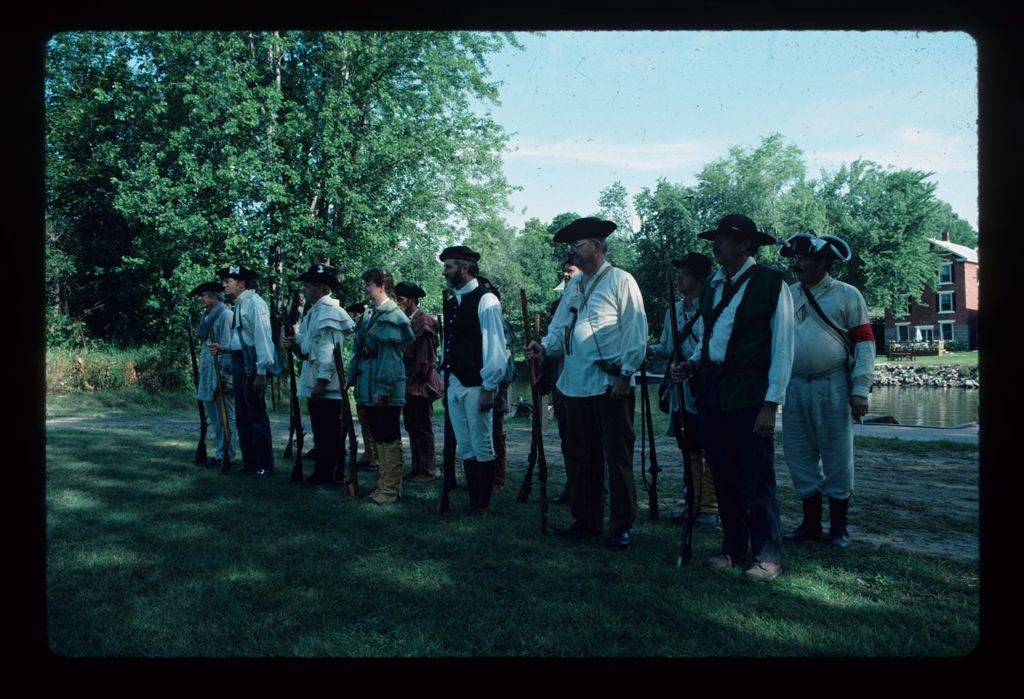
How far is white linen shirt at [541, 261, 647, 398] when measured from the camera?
18.1ft

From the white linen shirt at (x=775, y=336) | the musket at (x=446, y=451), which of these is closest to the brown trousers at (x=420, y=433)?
the musket at (x=446, y=451)

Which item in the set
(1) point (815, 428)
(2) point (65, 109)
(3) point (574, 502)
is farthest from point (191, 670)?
(2) point (65, 109)

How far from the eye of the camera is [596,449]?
18.6 ft

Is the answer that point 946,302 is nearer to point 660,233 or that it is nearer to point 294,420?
point 660,233

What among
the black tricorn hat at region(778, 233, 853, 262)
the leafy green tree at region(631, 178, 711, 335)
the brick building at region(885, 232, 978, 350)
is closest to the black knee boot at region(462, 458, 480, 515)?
the black tricorn hat at region(778, 233, 853, 262)

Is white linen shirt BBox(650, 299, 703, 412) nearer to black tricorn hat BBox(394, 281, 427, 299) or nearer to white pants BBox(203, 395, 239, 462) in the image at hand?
black tricorn hat BBox(394, 281, 427, 299)

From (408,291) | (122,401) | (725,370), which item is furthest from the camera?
(122,401)

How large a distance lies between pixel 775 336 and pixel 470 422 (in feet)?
9.38

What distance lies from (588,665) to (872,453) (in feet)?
29.7

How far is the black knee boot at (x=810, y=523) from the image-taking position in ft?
18.2

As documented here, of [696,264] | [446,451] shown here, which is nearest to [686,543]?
[446,451]

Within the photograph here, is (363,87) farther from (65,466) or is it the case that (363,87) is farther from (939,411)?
(939,411)

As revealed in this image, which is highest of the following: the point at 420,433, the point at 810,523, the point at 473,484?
the point at 420,433

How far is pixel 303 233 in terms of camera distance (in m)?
21.0
